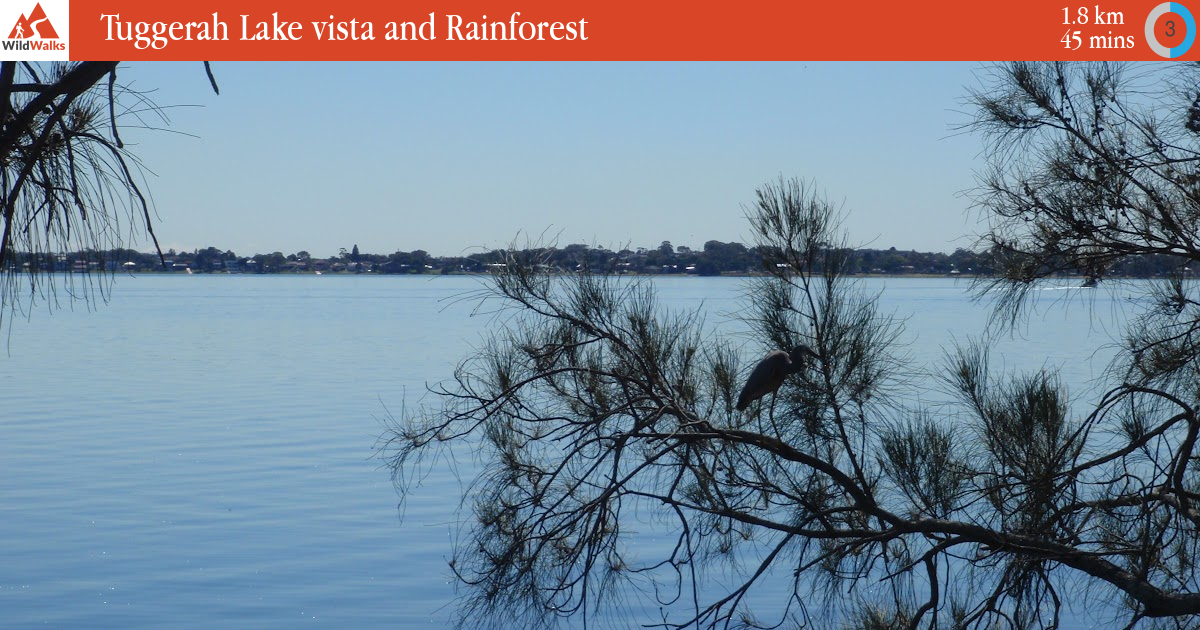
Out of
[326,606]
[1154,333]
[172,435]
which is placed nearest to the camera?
[1154,333]

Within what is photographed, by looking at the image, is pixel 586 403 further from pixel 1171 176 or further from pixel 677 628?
pixel 1171 176

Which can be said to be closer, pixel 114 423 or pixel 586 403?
pixel 586 403

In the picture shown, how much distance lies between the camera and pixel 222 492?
492 inches

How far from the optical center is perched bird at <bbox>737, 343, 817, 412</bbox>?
4609mm

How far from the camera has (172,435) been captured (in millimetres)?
15789

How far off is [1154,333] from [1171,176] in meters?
0.91

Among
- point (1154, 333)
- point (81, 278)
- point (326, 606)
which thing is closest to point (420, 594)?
point (326, 606)
